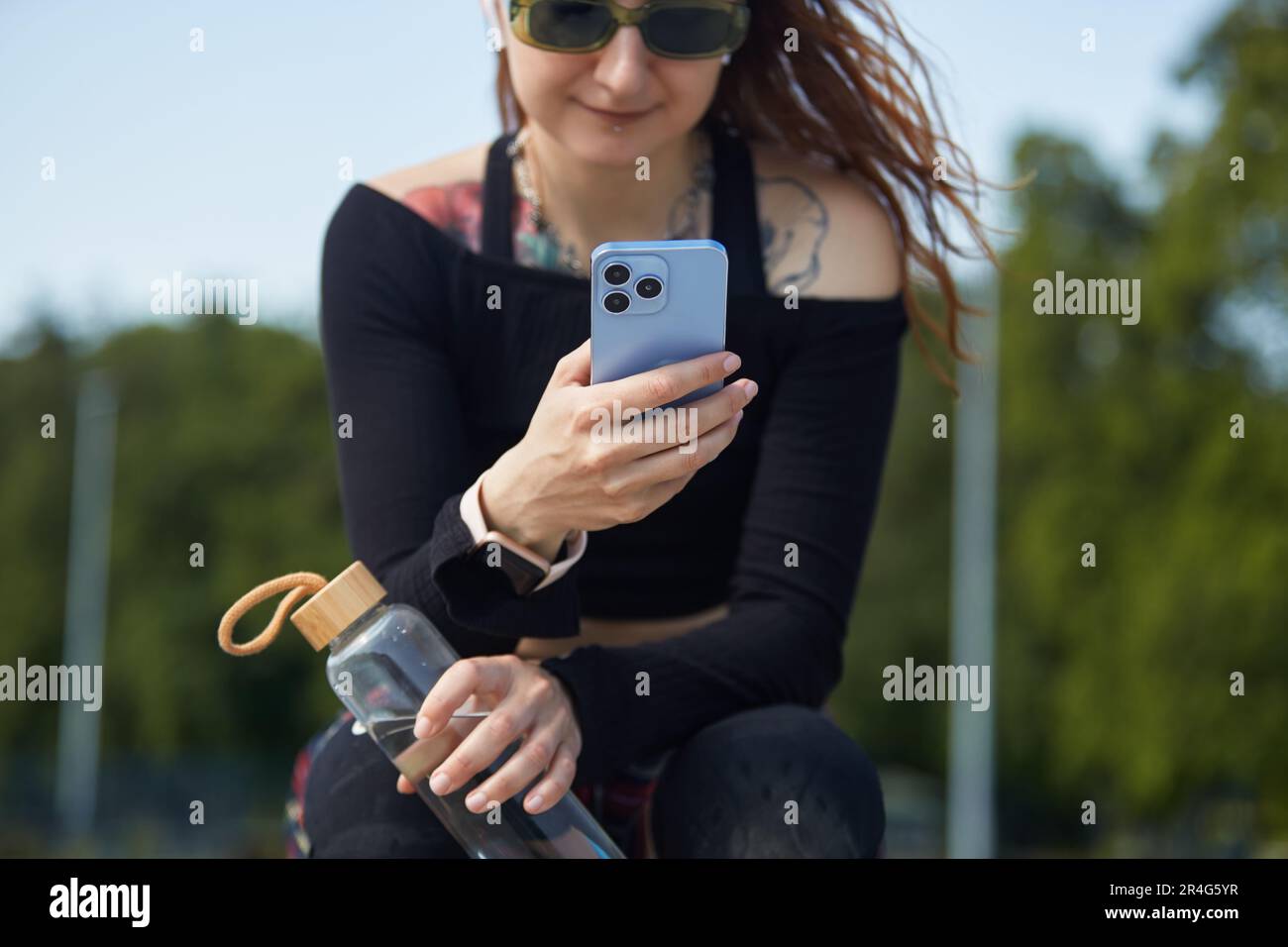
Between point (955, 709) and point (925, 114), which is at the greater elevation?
point (925, 114)

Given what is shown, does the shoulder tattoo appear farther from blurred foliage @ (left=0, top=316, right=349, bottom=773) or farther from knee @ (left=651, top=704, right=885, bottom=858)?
blurred foliage @ (left=0, top=316, right=349, bottom=773)

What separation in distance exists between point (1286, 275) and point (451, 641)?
60.0 ft

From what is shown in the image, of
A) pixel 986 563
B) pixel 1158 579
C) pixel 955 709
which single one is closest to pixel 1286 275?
pixel 1158 579

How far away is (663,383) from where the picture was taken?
1907 mm

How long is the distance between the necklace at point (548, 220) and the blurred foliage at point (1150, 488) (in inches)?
539

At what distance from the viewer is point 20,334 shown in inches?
1361

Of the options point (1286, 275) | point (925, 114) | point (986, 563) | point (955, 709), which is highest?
point (925, 114)

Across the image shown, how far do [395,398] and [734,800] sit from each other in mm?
768

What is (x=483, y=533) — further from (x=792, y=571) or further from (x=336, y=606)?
(x=792, y=571)

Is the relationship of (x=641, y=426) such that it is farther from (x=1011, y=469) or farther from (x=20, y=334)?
(x=20, y=334)

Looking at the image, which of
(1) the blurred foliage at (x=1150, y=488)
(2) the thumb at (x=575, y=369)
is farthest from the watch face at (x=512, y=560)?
(1) the blurred foliage at (x=1150, y=488)

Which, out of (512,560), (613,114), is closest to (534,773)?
(512,560)

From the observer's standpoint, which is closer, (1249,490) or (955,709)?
(1249,490)
